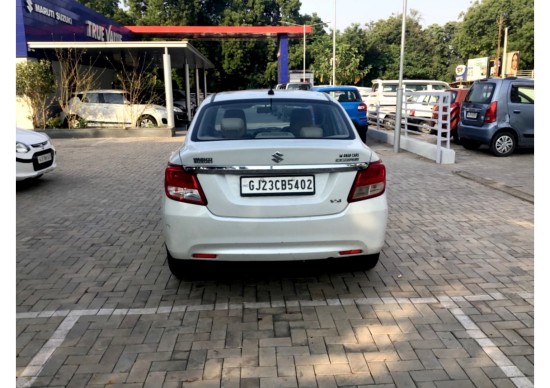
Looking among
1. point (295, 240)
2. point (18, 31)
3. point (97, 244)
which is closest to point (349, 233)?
point (295, 240)

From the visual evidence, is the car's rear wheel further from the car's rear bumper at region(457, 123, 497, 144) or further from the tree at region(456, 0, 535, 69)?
the tree at region(456, 0, 535, 69)

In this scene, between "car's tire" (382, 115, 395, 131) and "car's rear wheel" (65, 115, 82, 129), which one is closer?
"car's tire" (382, 115, 395, 131)

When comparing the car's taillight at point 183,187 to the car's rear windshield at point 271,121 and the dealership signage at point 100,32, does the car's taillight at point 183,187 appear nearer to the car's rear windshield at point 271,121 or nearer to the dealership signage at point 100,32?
the car's rear windshield at point 271,121

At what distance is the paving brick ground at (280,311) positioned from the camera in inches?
115

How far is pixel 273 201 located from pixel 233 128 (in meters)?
0.98

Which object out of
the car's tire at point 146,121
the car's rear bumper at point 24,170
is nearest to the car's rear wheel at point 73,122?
the car's tire at point 146,121

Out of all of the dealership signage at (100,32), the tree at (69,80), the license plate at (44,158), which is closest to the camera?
the license plate at (44,158)

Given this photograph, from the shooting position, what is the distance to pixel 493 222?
6027 millimetres

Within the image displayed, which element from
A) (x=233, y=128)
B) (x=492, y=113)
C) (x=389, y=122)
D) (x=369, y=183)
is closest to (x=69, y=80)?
(x=389, y=122)

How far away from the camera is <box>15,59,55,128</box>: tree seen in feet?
53.3

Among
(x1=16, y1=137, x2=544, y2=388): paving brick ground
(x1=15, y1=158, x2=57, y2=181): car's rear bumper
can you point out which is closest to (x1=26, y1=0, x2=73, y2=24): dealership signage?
(x1=15, y1=158, x2=57, y2=181): car's rear bumper

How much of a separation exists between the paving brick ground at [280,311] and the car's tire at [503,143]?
5431mm

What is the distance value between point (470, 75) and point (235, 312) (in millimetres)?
52522
